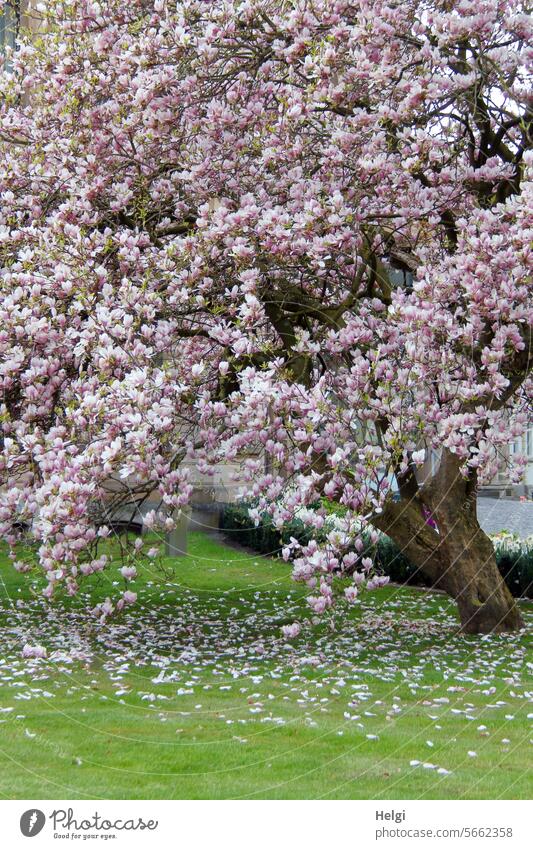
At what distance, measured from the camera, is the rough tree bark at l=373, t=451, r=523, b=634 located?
38.1ft

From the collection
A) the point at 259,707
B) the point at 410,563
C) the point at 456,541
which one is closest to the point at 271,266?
the point at 456,541

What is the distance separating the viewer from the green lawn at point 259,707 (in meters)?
6.55

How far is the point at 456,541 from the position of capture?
460 inches

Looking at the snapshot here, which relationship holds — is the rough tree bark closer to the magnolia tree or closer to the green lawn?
the magnolia tree

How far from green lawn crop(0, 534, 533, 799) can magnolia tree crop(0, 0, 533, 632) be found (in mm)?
976

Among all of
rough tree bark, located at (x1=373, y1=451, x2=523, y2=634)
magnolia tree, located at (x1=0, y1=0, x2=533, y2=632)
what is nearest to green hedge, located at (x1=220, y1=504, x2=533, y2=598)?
rough tree bark, located at (x1=373, y1=451, x2=523, y2=634)

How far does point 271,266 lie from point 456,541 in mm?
4001

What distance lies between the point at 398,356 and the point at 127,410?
334 centimetres

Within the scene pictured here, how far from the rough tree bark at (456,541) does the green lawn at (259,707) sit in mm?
379

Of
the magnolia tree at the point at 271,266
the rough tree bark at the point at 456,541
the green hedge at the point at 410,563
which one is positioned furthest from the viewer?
the green hedge at the point at 410,563

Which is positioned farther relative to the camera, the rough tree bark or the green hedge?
the green hedge

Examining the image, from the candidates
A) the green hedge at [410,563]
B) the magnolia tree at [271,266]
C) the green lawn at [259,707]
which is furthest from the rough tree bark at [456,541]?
the green hedge at [410,563]

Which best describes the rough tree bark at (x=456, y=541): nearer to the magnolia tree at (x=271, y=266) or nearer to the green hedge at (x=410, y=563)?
the magnolia tree at (x=271, y=266)

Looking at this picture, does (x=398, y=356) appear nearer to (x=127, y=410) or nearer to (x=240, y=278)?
(x=240, y=278)
